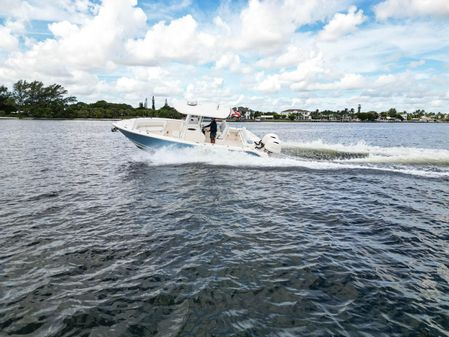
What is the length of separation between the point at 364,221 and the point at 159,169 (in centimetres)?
1353

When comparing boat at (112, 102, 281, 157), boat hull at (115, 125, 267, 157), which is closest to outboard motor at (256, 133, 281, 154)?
boat at (112, 102, 281, 157)

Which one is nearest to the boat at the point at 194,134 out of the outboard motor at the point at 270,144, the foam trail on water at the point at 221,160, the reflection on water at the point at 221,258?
the outboard motor at the point at 270,144

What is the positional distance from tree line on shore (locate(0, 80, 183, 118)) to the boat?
130 metres

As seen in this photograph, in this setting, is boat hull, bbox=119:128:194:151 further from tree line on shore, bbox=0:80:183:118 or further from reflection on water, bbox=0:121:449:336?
tree line on shore, bbox=0:80:183:118

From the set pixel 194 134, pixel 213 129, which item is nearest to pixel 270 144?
pixel 213 129

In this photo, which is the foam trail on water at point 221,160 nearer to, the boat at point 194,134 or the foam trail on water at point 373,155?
the boat at point 194,134

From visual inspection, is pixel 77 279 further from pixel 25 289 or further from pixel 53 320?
pixel 53 320

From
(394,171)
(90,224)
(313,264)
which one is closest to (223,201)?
(90,224)

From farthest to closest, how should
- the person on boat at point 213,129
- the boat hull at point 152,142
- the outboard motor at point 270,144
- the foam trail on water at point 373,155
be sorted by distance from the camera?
1. the foam trail on water at point 373,155
2. the outboard motor at point 270,144
3. the person on boat at point 213,129
4. the boat hull at point 152,142

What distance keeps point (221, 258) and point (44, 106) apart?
18170cm

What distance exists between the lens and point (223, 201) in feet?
49.8

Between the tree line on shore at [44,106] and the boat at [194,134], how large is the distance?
130227 millimetres

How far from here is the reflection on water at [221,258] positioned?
6.55m

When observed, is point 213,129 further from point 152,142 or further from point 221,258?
point 221,258
